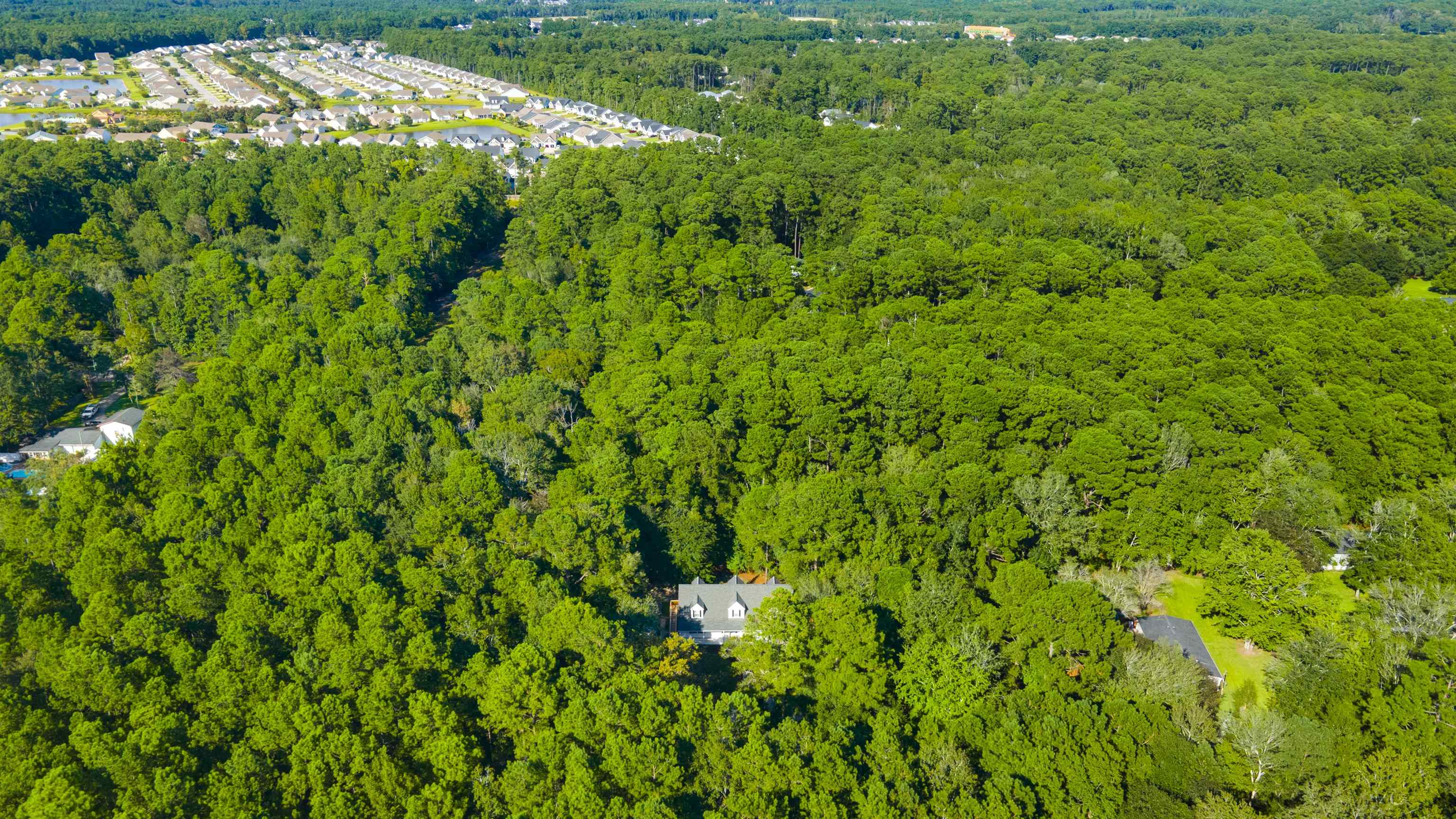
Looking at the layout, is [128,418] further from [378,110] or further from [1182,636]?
[378,110]

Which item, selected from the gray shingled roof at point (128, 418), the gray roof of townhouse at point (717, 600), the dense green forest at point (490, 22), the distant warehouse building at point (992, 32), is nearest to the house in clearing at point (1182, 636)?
the gray roof of townhouse at point (717, 600)

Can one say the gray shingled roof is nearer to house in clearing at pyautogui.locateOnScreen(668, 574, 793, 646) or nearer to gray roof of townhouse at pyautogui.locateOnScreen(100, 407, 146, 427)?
gray roof of townhouse at pyautogui.locateOnScreen(100, 407, 146, 427)

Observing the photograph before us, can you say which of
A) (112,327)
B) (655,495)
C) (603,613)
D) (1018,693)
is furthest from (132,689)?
(112,327)

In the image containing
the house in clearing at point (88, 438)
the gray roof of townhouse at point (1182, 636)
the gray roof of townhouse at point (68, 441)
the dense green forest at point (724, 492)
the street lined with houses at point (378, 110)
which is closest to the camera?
the dense green forest at point (724, 492)

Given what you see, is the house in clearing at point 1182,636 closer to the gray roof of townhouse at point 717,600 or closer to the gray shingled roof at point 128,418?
the gray roof of townhouse at point 717,600

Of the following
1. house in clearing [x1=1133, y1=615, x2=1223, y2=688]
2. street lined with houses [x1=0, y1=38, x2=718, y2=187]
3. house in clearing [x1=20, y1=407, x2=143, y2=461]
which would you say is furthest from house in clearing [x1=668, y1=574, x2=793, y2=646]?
street lined with houses [x1=0, y1=38, x2=718, y2=187]
